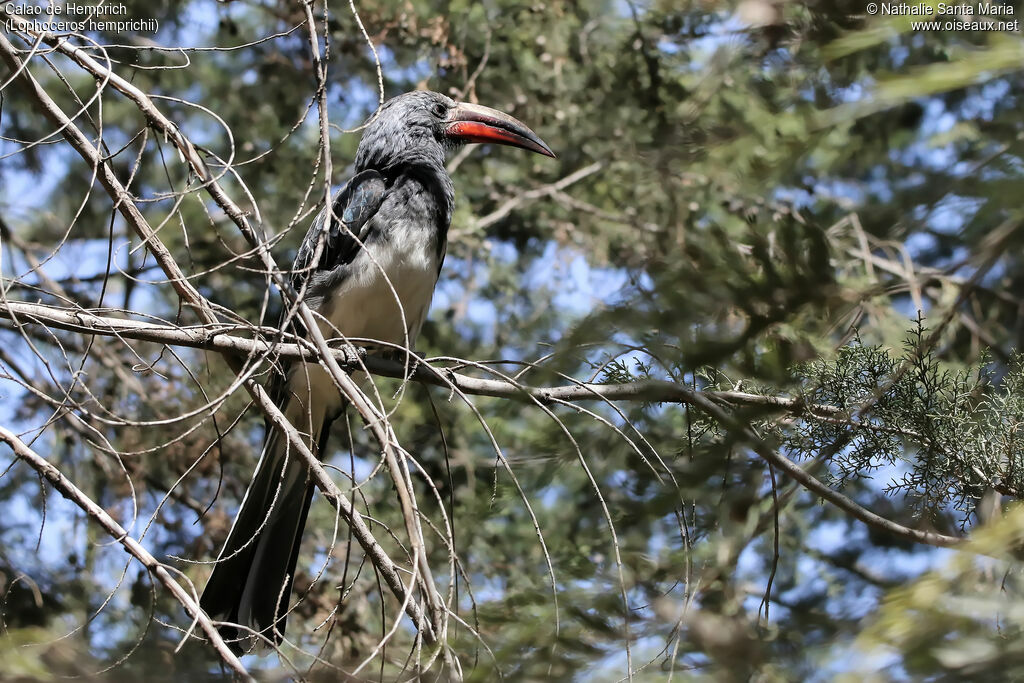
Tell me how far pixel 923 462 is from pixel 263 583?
6.99 feet

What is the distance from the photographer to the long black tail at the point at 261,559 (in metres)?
3.15

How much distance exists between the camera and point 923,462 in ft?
7.85

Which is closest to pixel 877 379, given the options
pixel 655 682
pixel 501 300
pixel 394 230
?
pixel 655 682

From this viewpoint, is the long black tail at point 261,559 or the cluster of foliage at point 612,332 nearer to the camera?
the cluster of foliage at point 612,332

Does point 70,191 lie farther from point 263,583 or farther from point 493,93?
point 263,583

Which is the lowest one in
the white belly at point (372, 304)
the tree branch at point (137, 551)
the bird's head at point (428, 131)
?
the tree branch at point (137, 551)

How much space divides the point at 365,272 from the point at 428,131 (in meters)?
0.90

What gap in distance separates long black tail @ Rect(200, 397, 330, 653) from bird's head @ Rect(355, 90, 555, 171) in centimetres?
140

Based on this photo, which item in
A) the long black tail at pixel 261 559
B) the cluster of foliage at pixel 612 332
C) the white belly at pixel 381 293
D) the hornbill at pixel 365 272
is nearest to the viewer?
the cluster of foliage at pixel 612 332

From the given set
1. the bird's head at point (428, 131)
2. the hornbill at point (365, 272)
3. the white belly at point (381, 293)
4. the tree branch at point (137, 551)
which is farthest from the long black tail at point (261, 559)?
the bird's head at point (428, 131)

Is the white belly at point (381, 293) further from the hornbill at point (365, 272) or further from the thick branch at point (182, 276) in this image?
the thick branch at point (182, 276)

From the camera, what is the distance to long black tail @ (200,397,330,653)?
3.15m

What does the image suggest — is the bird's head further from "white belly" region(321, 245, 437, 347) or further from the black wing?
"white belly" region(321, 245, 437, 347)

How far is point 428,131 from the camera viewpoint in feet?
14.3
